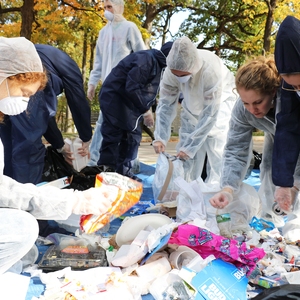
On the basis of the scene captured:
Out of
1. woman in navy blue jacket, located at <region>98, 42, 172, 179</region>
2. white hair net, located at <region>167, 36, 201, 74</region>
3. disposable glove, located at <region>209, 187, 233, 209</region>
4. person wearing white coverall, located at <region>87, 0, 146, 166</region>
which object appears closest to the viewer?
disposable glove, located at <region>209, 187, 233, 209</region>

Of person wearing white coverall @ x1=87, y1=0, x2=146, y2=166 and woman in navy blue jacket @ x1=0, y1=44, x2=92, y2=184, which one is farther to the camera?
person wearing white coverall @ x1=87, y1=0, x2=146, y2=166

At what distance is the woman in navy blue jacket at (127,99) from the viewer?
3.10 m

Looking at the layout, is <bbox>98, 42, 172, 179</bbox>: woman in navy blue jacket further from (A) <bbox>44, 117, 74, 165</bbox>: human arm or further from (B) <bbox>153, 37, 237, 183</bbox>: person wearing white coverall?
(A) <bbox>44, 117, 74, 165</bbox>: human arm

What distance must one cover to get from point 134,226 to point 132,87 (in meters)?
1.36

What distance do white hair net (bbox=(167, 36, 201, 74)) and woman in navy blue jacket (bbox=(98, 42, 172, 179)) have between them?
35 centimetres

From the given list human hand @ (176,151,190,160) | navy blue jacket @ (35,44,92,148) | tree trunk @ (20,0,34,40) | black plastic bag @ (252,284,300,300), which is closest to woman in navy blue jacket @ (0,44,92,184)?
navy blue jacket @ (35,44,92,148)

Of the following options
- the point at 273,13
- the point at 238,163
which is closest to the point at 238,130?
the point at 238,163

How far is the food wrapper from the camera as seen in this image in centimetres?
150

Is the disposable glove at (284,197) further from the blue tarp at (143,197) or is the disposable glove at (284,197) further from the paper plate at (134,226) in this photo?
the blue tarp at (143,197)

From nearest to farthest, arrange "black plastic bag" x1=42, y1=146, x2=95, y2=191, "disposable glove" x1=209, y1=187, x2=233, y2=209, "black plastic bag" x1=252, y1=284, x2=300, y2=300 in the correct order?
"black plastic bag" x1=252, y1=284, x2=300, y2=300 → "disposable glove" x1=209, y1=187, x2=233, y2=209 → "black plastic bag" x1=42, y1=146, x2=95, y2=191

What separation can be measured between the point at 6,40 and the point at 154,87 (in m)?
1.60

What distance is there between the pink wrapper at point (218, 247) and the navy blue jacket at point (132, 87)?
1.51 meters

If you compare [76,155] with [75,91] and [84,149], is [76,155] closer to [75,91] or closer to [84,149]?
[84,149]

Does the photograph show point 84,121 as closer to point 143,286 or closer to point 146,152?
point 143,286
